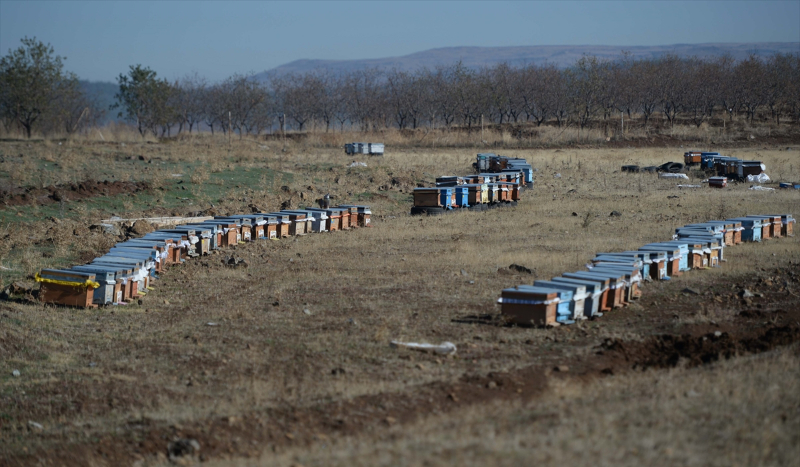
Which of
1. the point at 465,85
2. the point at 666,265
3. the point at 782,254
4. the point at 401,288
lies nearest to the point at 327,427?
the point at 401,288

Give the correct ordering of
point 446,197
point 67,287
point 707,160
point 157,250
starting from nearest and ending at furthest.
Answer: point 67,287, point 157,250, point 446,197, point 707,160

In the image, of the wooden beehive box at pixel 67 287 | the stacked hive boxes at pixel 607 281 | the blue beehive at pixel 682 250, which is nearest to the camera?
the stacked hive boxes at pixel 607 281

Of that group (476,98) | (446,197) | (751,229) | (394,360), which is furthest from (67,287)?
(476,98)

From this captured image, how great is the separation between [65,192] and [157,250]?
857cm

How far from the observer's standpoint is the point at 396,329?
31.3ft

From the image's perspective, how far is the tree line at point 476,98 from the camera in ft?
186

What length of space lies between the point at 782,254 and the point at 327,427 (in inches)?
467

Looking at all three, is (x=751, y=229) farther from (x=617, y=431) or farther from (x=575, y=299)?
(x=617, y=431)

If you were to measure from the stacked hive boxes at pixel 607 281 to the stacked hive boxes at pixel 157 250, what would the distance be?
604 cm

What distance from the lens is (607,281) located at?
10.2 m

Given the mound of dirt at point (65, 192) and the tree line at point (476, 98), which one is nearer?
the mound of dirt at point (65, 192)

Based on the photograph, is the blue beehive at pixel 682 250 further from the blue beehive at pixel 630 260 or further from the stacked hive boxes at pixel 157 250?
the stacked hive boxes at pixel 157 250

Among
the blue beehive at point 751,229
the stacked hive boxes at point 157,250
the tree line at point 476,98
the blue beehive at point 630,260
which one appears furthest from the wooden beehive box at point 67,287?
the tree line at point 476,98

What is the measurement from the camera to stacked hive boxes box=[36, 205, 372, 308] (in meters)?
11.1
